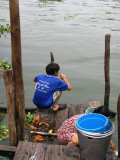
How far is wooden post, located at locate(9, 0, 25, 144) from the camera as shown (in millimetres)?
3318

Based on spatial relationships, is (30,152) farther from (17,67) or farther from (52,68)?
(52,68)

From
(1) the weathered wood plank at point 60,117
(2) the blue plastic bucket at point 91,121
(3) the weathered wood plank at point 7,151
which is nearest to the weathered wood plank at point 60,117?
(1) the weathered wood plank at point 60,117

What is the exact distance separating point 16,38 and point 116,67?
7.93 meters

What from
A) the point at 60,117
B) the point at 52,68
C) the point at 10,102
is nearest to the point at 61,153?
the point at 10,102

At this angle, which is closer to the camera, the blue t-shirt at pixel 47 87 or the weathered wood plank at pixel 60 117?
the weathered wood plank at pixel 60 117

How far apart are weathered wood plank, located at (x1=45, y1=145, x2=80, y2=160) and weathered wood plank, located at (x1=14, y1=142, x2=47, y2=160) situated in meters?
0.08

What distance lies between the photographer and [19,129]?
3.88 m

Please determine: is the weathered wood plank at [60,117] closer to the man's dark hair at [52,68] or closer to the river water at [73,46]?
the man's dark hair at [52,68]

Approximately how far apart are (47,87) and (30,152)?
2.08 metres

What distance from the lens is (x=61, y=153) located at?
11.0 ft

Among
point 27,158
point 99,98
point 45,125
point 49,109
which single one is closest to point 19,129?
point 27,158

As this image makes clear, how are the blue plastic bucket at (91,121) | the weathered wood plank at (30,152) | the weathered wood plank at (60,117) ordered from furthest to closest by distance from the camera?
1. the weathered wood plank at (60,117)
2. the blue plastic bucket at (91,121)
3. the weathered wood plank at (30,152)

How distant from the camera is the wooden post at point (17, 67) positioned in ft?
10.9

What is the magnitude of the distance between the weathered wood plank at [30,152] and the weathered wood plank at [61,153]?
8 cm
